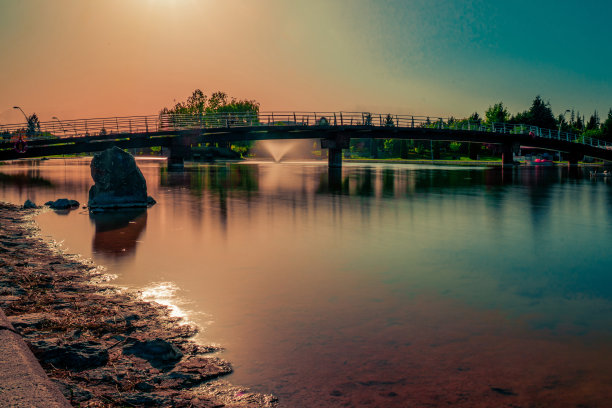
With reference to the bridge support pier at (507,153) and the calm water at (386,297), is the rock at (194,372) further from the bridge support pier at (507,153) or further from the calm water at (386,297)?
the bridge support pier at (507,153)

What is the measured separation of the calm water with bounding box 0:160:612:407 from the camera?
544 cm

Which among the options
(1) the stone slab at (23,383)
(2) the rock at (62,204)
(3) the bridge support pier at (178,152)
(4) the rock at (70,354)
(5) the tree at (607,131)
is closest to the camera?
(1) the stone slab at (23,383)

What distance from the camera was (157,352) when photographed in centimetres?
599

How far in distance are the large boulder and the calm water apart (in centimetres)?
213

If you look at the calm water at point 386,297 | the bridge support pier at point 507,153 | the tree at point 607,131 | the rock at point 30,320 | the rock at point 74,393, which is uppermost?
the tree at point 607,131

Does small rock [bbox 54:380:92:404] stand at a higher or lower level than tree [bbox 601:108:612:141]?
lower

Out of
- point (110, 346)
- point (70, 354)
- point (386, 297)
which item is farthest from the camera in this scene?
point (386, 297)

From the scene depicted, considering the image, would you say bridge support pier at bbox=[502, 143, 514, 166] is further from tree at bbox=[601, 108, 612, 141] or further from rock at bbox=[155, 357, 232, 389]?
rock at bbox=[155, 357, 232, 389]

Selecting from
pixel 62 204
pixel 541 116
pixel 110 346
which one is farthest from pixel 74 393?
pixel 541 116

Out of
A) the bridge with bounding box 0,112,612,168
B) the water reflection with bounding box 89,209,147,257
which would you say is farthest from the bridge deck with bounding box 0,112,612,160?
the water reflection with bounding box 89,209,147,257

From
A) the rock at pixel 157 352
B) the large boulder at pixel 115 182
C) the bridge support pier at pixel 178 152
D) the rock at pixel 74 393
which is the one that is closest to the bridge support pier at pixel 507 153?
the bridge support pier at pixel 178 152

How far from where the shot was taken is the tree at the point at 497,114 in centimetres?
13512

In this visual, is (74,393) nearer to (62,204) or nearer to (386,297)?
(386,297)

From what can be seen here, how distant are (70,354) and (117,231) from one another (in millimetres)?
11519
